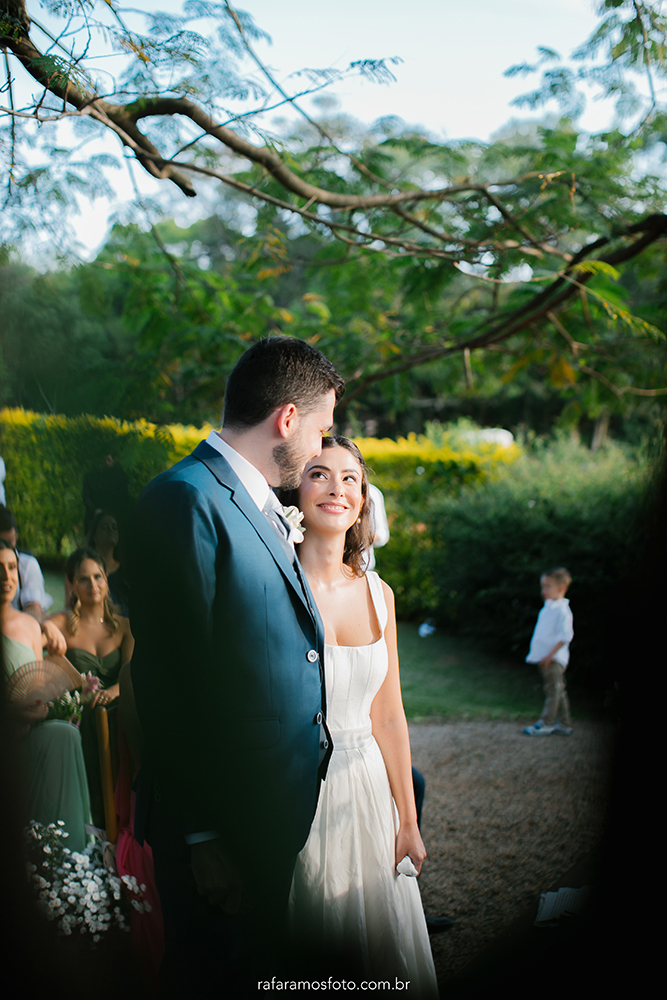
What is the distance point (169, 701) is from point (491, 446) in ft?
25.3

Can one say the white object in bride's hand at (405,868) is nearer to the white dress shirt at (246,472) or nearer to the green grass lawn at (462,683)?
the white dress shirt at (246,472)

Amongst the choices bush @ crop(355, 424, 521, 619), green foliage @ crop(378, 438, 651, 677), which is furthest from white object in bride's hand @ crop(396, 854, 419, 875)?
bush @ crop(355, 424, 521, 619)

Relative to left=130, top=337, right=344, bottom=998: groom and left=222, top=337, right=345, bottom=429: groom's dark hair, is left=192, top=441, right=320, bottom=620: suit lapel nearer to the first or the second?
left=130, top=337, right=344, bottom=998: groom

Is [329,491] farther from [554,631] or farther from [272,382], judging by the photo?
[554,631]

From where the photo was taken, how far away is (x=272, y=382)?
71.8 inches

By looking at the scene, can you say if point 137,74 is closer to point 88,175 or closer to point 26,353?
point 88,175

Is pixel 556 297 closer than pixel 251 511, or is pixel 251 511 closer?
pixel 251 511

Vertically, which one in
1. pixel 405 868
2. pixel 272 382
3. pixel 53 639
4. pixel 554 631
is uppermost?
pixel 272 382

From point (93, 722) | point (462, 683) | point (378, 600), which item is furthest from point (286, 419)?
point (462, 683)

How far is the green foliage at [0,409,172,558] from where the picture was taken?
78.4 inches

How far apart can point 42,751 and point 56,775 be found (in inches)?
3.6

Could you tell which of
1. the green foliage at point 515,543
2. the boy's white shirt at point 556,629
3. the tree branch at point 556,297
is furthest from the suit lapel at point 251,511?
the green foliage at point 515,543

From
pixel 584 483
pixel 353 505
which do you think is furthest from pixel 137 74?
pixel 584 483

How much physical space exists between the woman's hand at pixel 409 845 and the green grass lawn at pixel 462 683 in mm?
3231
